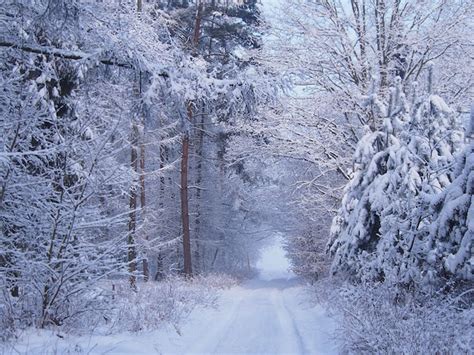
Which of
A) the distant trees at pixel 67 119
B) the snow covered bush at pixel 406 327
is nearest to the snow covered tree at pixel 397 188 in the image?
the snow covered bush at pixel 406 327

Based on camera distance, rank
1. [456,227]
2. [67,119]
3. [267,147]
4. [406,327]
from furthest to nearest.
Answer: [267,147] < [67,119] < [456,227] < [406,327]

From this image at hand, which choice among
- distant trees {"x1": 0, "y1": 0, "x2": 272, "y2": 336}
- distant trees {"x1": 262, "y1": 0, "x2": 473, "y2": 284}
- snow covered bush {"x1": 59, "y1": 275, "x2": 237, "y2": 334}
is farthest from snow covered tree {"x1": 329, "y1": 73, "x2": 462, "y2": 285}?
snow covered bush {"x1": 59, "y1": 275, "x2": 237, "y2": 334}

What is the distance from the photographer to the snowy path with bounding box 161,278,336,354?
20.9 ft

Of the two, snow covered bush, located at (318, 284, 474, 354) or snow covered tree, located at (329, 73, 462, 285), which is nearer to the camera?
snow covered bush, located at (318, 284, 474, 354)

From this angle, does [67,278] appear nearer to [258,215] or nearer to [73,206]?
[73,206]

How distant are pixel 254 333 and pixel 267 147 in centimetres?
666

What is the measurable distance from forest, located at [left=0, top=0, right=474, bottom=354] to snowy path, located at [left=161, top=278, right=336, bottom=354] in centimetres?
7

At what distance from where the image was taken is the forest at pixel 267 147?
5703 millimetres

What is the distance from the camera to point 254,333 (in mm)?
7656

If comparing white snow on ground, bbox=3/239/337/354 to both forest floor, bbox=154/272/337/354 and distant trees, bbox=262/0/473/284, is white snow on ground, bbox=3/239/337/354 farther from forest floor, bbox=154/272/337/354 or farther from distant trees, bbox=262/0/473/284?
distant trees, bbox=262/0/473/284

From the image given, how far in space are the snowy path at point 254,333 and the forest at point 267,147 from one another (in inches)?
2.8

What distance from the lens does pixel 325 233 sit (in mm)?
20078

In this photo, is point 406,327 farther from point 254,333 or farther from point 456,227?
point 254,333

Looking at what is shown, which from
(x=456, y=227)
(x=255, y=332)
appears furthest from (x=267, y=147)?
(x=456, y=227)
